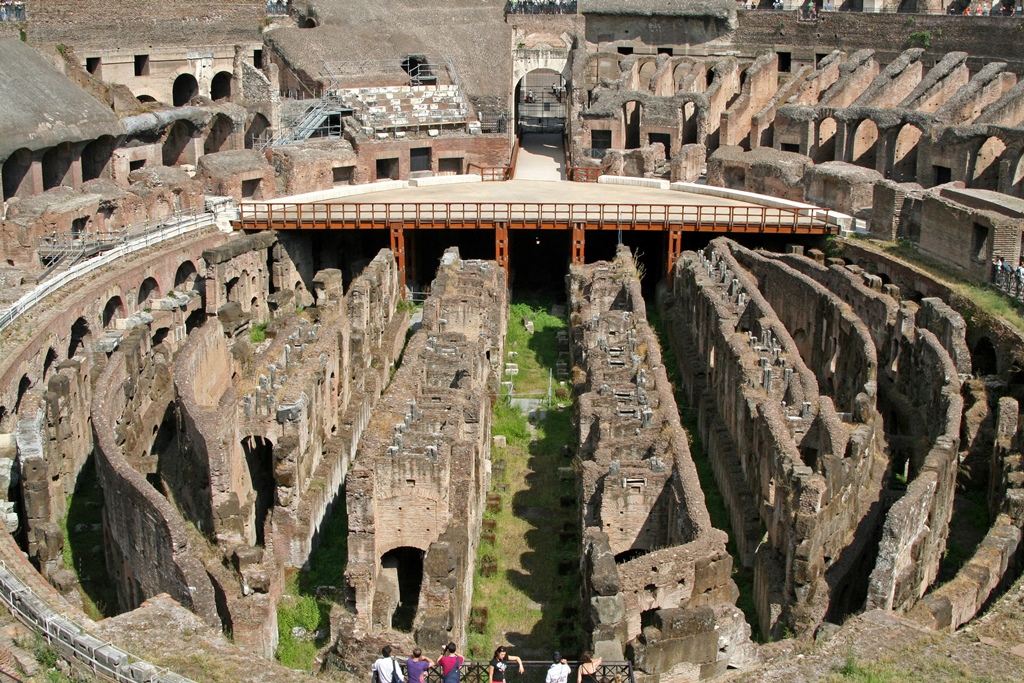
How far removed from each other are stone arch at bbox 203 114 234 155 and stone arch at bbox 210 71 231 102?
6366 millimetres

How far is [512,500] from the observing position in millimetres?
26047

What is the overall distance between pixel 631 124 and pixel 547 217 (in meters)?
13.3

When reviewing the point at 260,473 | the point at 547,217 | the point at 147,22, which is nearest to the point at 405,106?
the point at 147,22

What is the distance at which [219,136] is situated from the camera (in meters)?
51.0

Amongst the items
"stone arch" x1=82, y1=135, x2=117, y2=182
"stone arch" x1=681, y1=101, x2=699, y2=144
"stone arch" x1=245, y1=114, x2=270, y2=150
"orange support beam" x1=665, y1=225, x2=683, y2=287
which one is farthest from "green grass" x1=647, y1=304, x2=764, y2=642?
"stone arch" x1=245, y1=114, x2=270, y2=150

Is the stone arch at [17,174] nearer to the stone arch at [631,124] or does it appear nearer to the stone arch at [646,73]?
the stone arch at [631,124]

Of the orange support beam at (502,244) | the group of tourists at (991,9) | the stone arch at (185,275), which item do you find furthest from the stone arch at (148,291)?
the group of tourists at (991,9)

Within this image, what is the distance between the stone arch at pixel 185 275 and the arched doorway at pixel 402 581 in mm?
18694

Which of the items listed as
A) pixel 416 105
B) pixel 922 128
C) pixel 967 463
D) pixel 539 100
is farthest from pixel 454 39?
pixel 967 463

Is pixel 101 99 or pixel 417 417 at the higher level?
pixel 101 99

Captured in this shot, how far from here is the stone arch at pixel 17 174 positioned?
134 ft

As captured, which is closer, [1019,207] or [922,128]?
[1019,207]

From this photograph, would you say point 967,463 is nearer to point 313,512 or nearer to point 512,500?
point 512,500

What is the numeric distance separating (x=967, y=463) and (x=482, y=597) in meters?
10.1
